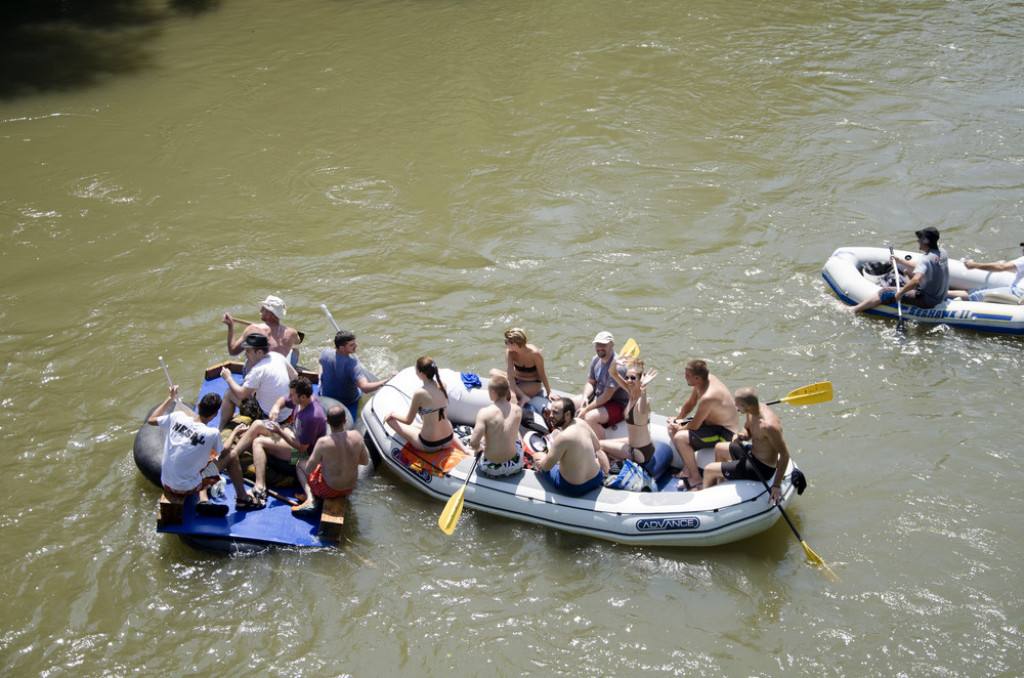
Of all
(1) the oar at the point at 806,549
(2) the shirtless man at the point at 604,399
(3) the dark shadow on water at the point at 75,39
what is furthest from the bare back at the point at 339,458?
(3) the dark shadow on water at the point at 75,39

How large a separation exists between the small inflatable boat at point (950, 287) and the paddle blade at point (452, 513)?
5.46 meters

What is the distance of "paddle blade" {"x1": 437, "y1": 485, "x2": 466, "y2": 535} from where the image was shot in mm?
6344

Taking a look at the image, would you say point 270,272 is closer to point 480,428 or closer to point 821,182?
point 480,428

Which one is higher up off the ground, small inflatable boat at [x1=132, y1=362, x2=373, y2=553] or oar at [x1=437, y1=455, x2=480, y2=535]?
oar at [x1=437, y1=455, x2=480, y2=535]

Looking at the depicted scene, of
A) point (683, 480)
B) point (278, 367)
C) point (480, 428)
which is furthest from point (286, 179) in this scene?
point (683, 480)

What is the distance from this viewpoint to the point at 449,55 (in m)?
16.4

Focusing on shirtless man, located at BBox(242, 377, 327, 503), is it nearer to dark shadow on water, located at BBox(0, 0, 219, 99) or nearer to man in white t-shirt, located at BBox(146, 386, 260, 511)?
man in white t-shirt, located at BBox(146, 386, 260, 511)

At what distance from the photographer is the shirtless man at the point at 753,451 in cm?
626

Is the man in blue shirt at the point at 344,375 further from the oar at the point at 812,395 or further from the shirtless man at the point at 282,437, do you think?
the oar at the point at 812,395

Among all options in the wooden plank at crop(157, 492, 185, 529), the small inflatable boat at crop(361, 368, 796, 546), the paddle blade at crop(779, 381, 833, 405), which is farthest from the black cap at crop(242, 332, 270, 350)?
the paddle blade at crop(779, 381, 833, 405)

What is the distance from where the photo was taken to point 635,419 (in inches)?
271

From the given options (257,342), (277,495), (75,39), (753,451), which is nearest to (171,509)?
(277,495)

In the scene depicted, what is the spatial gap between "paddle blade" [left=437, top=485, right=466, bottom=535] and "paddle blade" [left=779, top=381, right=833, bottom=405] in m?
2.67

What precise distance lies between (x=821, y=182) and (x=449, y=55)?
7.59 m
